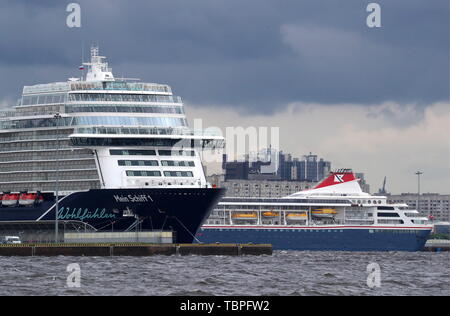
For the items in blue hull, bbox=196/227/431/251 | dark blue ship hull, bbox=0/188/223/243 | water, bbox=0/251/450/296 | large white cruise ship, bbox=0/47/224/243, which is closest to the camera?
water, bbox=0/251/450/296

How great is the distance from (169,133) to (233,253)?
39.8 ft

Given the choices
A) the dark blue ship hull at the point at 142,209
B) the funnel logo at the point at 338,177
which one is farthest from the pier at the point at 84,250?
the funnel logo at the point at 338,177

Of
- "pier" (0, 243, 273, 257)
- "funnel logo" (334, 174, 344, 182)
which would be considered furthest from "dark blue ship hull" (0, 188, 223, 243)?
"funnel logo" (334, 174, 344, 182)

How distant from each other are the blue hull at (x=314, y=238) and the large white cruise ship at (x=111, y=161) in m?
43.8

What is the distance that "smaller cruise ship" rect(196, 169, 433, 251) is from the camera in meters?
156

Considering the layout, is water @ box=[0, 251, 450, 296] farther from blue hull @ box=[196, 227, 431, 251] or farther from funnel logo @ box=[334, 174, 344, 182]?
funnel logo @ box=[334, 174, 344, 182]

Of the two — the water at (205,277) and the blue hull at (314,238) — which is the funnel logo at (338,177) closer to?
the blue hull at (314,238)

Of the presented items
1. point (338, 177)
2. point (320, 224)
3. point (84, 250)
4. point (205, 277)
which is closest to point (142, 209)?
point (84, 250)

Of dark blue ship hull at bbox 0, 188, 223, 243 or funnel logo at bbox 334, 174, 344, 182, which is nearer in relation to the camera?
dark blue ship hull at bbox 0, 188, 223, 243

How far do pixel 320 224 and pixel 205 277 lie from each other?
279ft

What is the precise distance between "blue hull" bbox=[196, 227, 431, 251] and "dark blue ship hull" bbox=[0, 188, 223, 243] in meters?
46.0

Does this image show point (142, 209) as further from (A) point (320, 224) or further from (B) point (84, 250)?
(A) point (320, 224)
